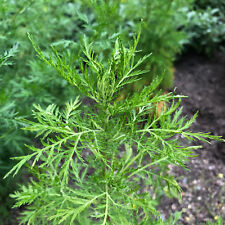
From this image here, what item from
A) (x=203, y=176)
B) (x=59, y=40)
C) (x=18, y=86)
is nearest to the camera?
(x=18, y=86)

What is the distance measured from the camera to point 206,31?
397cm

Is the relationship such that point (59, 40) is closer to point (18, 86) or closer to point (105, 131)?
point (18, 86)

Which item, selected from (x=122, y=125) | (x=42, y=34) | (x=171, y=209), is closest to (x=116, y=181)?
(x=122, y=125)

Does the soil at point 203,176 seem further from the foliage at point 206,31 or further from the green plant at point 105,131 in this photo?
the foliage at point 206,31

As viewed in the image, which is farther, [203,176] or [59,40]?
[59,40]

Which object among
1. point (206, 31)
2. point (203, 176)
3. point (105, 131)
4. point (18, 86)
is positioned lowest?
point (203, 176)

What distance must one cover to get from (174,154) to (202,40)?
317cm

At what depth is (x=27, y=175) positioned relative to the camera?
247 cm

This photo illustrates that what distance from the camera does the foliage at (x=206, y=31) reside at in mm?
3988

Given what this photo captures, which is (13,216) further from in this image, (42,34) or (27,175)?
(42,34)

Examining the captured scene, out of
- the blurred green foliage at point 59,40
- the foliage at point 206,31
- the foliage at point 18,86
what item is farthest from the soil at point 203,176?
the foliage at point 206,31

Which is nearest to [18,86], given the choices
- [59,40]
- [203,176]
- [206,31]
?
[59,40]

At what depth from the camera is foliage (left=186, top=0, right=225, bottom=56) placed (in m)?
3.99

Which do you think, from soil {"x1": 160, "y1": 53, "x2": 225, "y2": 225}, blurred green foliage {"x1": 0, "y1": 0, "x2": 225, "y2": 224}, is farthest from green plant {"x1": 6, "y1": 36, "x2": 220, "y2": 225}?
soil {"x1": 160, "y1": 53, "x2": 225, "y2": 225}
